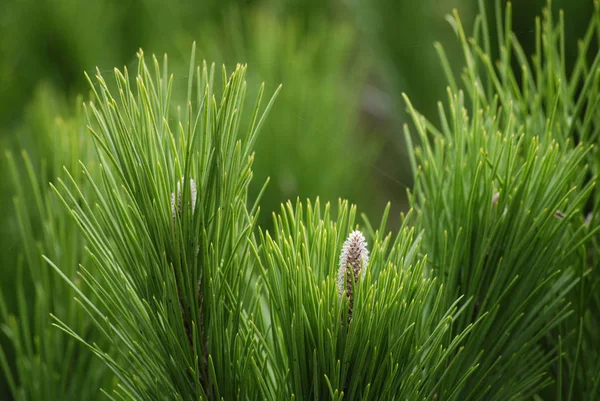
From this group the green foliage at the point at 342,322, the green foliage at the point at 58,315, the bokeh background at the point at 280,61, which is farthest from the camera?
the bokeh background at the point at 280,61

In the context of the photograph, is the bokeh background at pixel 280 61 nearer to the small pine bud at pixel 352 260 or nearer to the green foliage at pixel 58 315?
A: the green foliage at pixel 58 315

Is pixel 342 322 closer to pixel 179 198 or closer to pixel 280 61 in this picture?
pixel 179 198

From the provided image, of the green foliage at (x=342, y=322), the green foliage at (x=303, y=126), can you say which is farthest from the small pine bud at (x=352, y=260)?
the green foliage at (x=303, y=126)

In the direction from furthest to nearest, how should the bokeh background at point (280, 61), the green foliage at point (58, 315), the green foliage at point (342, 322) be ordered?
the bokeh background at point (280, 61), the green foliage at point (58, 315), the green foliage at point (342, 322)

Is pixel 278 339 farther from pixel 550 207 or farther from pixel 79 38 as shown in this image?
pixel 79 38

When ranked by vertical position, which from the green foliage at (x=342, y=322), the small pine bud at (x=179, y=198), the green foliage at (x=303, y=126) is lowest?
the green foliage at (x=342, y=322)

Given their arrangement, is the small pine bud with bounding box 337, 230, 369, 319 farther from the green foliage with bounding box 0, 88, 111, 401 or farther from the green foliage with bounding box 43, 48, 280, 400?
the green foliage with bounding box 0, 88, 111, 401

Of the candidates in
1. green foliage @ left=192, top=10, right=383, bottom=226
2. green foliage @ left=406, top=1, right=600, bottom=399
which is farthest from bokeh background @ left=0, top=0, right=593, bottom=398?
green foliage @ left=406, top=1, right=600, bottom=399
